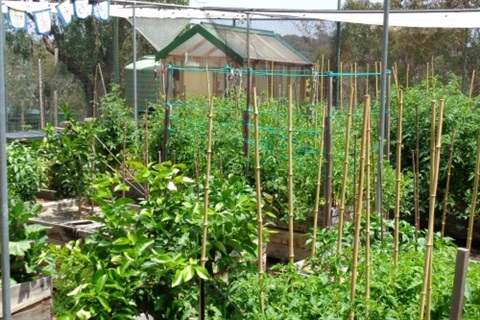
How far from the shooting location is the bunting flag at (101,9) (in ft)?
24.9

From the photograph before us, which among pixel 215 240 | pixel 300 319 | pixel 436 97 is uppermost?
pixel 436 97

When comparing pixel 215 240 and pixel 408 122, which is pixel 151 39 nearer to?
pixel 408 122

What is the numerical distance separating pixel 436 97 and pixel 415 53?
8193mm

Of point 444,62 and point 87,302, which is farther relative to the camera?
point 444,62

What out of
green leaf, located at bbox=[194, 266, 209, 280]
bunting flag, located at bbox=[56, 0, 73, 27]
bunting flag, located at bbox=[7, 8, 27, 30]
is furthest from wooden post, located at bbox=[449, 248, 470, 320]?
bunting flag, located at bbox=[7, 8, 27, 30]

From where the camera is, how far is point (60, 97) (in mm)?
12031

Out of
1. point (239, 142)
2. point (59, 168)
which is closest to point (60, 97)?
point (59, 168)

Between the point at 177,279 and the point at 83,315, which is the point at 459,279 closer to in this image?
the point at 177,279

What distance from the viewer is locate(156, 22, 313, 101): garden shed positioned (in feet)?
35.5

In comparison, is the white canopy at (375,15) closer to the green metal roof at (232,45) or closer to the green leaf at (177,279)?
the green metal roof at (232,45)

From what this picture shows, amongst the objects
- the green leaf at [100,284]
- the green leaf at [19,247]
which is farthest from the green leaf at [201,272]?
the green leaf at [19,247]

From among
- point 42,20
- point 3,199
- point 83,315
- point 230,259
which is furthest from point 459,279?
point 42,20

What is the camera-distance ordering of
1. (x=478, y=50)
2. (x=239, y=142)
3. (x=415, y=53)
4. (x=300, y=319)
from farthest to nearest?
1. (x=415, y=53)
2. (x=478, y=50)
3. (x=239, y=142)
4. (x=300, y=319)

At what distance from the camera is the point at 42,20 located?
7098mm
